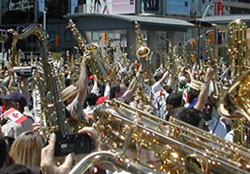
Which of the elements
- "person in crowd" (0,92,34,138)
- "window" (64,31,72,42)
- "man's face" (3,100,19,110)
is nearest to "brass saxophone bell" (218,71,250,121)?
"person in crowd" (0,92,34,138)

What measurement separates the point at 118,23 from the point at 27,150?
104 feet

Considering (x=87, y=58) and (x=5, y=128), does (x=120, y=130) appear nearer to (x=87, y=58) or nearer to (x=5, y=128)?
(x=5, y=128)

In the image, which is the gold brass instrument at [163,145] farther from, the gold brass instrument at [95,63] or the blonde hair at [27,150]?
the gold brass instrument at [95,63]

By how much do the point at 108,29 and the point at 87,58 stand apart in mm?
30114

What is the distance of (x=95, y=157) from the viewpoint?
243cm

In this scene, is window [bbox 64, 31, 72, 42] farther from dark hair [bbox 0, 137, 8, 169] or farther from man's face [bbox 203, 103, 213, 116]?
dark hair [bbox 0, 137, 8, 169]

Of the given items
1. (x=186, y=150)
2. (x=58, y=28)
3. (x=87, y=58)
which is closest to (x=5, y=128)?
(x=87, y=58)

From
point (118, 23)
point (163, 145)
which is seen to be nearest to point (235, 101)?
point (163, 145)

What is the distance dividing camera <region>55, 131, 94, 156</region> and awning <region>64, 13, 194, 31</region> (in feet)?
98.7

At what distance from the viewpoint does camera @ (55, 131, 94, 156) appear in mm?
2672

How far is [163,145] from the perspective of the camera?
9.45 ft

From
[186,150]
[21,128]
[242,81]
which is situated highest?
[242,81]

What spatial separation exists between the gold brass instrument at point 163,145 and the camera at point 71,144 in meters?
0.19

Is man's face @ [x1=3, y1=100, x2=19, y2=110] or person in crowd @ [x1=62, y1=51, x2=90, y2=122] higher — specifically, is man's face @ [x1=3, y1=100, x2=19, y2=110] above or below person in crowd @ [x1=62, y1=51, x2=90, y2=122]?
below
